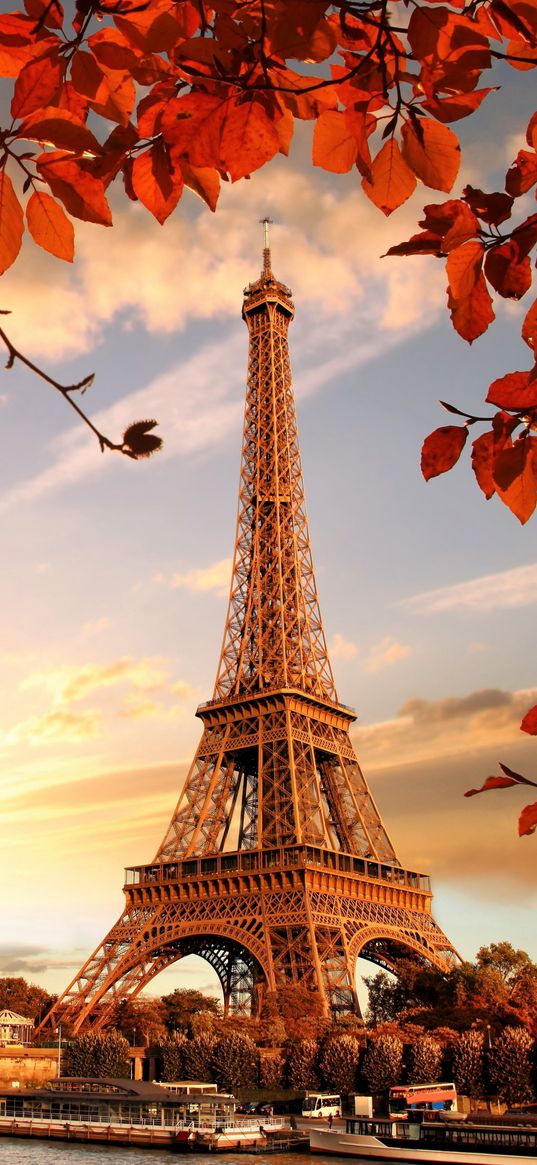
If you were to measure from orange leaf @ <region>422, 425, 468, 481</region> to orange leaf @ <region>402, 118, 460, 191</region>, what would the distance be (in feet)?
2.09

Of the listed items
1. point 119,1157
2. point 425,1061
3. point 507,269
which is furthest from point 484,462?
point 425,1061

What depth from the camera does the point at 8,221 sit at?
236 cm

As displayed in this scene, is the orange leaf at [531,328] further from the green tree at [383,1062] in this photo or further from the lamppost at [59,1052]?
the lamppost at [59,1052]

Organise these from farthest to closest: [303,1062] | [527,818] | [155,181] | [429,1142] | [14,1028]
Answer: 1. [14,1028]
2. [303,1062]
3. [429,1142]
4. [527,818]
5. [155,181]

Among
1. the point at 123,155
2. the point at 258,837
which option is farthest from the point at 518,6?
the point at 258,837

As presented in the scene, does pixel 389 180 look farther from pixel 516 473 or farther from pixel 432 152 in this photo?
pixel 516 473

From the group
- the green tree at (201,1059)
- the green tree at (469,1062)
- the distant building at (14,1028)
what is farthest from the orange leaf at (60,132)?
the distant building at (14,1028)

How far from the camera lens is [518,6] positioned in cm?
250

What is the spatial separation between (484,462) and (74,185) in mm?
1293

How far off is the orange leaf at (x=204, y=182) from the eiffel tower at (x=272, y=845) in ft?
163

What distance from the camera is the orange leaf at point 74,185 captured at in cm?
243

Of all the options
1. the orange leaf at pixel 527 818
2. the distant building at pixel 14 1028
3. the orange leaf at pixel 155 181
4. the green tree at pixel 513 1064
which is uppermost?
the orange leaf at pixel 155 181

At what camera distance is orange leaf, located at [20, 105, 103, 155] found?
2.34 m

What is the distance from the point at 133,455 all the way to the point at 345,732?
65.5m
